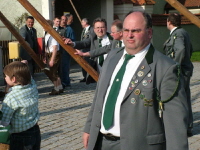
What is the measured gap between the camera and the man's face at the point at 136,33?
11.0 ft

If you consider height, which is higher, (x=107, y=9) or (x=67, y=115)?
(x=107, y=9)

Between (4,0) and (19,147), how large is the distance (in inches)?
570

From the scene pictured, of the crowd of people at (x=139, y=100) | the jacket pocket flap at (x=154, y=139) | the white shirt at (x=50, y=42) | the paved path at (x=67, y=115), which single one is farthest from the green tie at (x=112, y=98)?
the white shirt at (x=50, y=42)

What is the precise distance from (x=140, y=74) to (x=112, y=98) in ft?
0.95

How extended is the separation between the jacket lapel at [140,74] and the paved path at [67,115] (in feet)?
10.2

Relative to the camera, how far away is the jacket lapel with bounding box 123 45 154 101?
335 centimetres

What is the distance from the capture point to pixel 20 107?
165 inches

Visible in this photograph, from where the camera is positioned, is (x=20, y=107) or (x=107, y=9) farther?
(x=107, y=9)

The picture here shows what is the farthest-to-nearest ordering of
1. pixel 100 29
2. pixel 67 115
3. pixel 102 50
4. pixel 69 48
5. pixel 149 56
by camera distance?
pixel 67 115
pixel 100 29
pixel 102 50
pixel 69 48
pixel 149 56

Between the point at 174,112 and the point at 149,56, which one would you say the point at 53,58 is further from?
the point at 174,112

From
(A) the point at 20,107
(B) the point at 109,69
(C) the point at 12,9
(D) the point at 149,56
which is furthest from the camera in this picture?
(C) the point at 12,9

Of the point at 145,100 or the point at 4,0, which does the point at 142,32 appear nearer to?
the point at 145,100

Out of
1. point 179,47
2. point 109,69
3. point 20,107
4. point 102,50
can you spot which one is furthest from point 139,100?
point 102,50

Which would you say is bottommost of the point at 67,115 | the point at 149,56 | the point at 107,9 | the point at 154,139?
the point at 67,115
